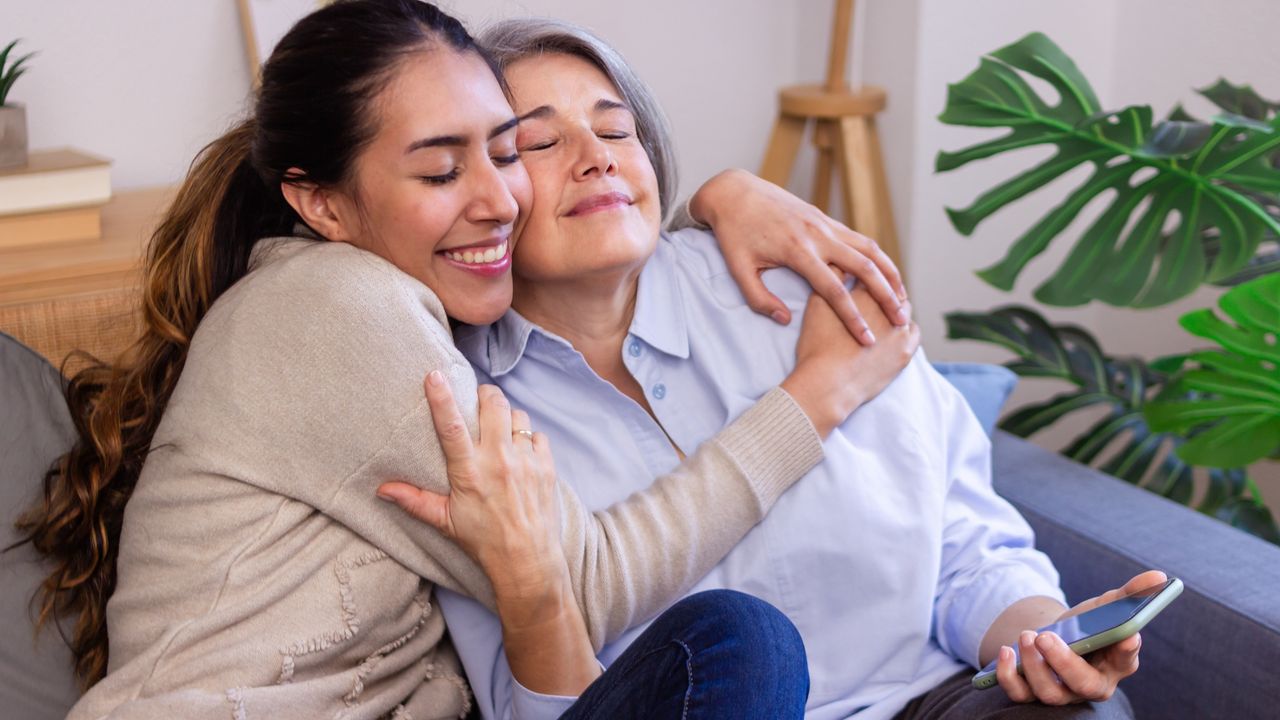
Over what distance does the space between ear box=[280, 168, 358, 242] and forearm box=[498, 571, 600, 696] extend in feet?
1.32

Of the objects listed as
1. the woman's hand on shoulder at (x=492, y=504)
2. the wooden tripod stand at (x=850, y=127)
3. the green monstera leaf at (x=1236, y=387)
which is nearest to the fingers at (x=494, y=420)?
the woman's hand on shoulder at (x=492, y=504)

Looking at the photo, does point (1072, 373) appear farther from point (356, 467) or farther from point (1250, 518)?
point (356, 467)

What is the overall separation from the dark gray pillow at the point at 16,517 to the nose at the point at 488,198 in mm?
495

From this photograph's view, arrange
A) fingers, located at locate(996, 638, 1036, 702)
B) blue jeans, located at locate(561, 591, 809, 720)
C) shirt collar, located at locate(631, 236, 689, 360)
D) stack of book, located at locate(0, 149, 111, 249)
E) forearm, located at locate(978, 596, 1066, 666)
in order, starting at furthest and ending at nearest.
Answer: stack of book, located at locate(0, 149, 111, 249) → shirt collar, located at locate(631, 236, 689, 360) → forearm, located at locate(978, 596, 1066, 666) → fingers, located at locate(996, 638, 1036, 702) → blue jeans, located at locate(561, 591, 809, 720)

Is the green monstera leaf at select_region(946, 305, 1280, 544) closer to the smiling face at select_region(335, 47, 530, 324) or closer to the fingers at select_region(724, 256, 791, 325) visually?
the fingers at select_region(724, 256, 791, 325)

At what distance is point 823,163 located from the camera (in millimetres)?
2865

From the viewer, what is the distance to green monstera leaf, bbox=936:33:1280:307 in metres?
1.60

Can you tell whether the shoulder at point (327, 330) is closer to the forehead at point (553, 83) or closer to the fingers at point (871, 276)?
the forehead at point (553, 83)

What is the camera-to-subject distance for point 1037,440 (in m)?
2.88

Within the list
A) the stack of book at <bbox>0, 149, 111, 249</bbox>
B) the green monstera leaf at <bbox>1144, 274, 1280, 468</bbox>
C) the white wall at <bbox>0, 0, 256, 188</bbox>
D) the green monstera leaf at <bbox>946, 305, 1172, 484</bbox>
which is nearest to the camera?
the green monstera leaf at <bbox>1144, 274, 1280, 468</bbox>

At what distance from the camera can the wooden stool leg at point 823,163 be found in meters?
2.82

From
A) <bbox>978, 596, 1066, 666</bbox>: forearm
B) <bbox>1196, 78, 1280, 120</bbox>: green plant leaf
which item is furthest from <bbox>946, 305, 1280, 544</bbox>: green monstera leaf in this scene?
<bbox>978, 596, 1066, 666</bbox>: forearm

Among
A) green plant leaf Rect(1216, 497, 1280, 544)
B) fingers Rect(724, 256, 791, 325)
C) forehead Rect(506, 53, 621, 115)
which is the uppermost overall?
forehead Rect(506, 53, 621, 115)

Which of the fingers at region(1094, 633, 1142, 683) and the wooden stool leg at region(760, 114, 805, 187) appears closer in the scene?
the fingers at region(1094, 633, 1142, 683)
